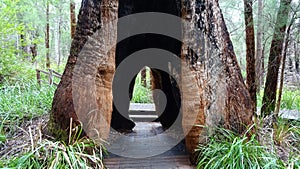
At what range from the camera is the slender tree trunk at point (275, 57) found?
149 inches

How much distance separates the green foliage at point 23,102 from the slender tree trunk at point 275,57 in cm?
363

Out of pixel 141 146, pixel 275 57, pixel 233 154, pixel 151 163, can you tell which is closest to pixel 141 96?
pixel 141 146

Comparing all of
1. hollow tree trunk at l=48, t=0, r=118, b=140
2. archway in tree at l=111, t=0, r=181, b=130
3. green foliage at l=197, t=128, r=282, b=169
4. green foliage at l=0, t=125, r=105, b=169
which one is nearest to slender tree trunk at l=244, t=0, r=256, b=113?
archway in tree at l=111, t=0, r=181, b=130

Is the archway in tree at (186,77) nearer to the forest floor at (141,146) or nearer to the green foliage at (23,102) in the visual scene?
the forest floor at (141,146)

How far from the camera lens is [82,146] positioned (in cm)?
246

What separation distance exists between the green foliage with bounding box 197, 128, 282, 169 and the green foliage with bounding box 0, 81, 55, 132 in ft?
8.76

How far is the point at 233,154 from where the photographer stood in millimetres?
2316

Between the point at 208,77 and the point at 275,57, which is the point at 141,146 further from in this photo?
the point at 275,57

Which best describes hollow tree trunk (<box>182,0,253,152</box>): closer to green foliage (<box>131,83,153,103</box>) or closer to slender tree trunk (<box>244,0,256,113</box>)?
slender tree trunk (<box>244,0,256,113</box>)

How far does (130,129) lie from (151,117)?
44.2 inches

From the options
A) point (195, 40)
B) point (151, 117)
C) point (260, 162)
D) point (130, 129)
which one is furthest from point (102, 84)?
point (151, 117)

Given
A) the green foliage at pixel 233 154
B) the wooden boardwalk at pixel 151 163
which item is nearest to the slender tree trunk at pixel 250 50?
the green foliage at pixel 233 154

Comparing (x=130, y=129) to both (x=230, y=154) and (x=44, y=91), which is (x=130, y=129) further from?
(x=230, y=154)

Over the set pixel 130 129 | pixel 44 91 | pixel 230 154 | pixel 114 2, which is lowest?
pixel 130 129
